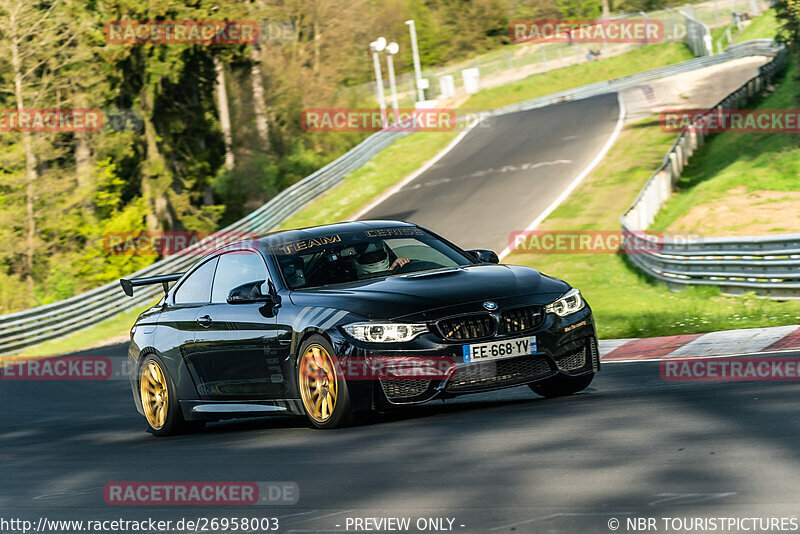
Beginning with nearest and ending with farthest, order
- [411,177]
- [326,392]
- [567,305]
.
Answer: [326,392], [567,305], [411,177]

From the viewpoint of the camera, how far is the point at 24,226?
38.2 m

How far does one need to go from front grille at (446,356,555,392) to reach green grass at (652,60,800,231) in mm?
18330

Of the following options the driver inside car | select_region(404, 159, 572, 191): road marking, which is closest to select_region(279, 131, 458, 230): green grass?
select_region(404, 159, 572, 191): road marking

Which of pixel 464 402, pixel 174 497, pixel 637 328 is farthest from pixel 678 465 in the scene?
pixel 637 328

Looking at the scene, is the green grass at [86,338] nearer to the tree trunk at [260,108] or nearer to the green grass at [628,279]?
the green grass at [628,279]

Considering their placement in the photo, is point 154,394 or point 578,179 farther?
point 578,179

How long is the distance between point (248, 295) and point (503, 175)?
30.0 metres

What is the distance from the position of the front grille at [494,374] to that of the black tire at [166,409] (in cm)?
310

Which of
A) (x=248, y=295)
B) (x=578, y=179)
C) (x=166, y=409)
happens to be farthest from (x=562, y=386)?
(x=578, y=179)

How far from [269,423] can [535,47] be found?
217 ft

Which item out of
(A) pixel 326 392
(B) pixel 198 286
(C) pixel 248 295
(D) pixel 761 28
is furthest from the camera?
(D) pixel 761 28

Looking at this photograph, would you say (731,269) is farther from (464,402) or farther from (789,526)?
(789,526)

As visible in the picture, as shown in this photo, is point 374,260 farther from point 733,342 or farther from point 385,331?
point 733,342

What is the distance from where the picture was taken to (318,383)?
801 centimetres
